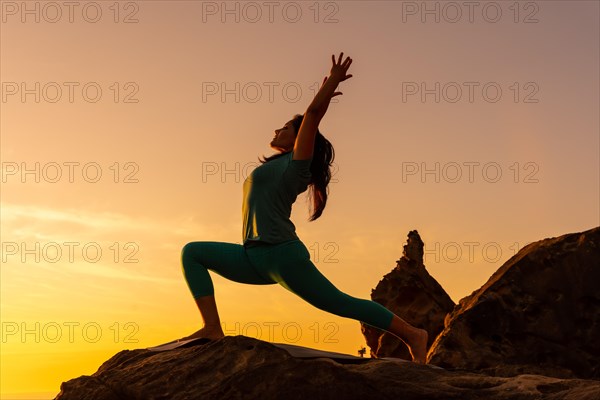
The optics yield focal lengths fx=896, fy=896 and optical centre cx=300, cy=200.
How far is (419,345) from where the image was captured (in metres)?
7.44

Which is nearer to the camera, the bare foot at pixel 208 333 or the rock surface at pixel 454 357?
the rock surface at pixel 454 357

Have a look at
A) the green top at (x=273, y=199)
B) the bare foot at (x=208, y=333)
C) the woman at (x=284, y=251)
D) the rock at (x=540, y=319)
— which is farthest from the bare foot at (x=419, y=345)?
the rock at (x=540, y=319)

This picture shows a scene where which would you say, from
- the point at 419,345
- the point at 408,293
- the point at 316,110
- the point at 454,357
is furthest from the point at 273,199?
the point at 408,293

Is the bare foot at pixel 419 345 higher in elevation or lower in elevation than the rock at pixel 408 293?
lower

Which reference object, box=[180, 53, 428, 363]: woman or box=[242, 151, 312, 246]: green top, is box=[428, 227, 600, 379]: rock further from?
box=[242, 151, 312, 246]: green top

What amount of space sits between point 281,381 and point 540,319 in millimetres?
6194

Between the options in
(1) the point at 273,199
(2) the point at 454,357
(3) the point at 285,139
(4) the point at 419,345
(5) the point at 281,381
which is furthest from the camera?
(2) the point at 454,357

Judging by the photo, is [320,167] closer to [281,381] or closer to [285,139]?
[285,139]

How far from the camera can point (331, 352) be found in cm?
712

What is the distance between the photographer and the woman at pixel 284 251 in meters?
7.18

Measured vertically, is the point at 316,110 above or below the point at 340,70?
below

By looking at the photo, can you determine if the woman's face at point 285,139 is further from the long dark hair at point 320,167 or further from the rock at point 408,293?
the rock at point 408,293

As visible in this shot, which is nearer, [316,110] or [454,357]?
[316,110]

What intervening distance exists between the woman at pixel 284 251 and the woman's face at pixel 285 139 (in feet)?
0.26
